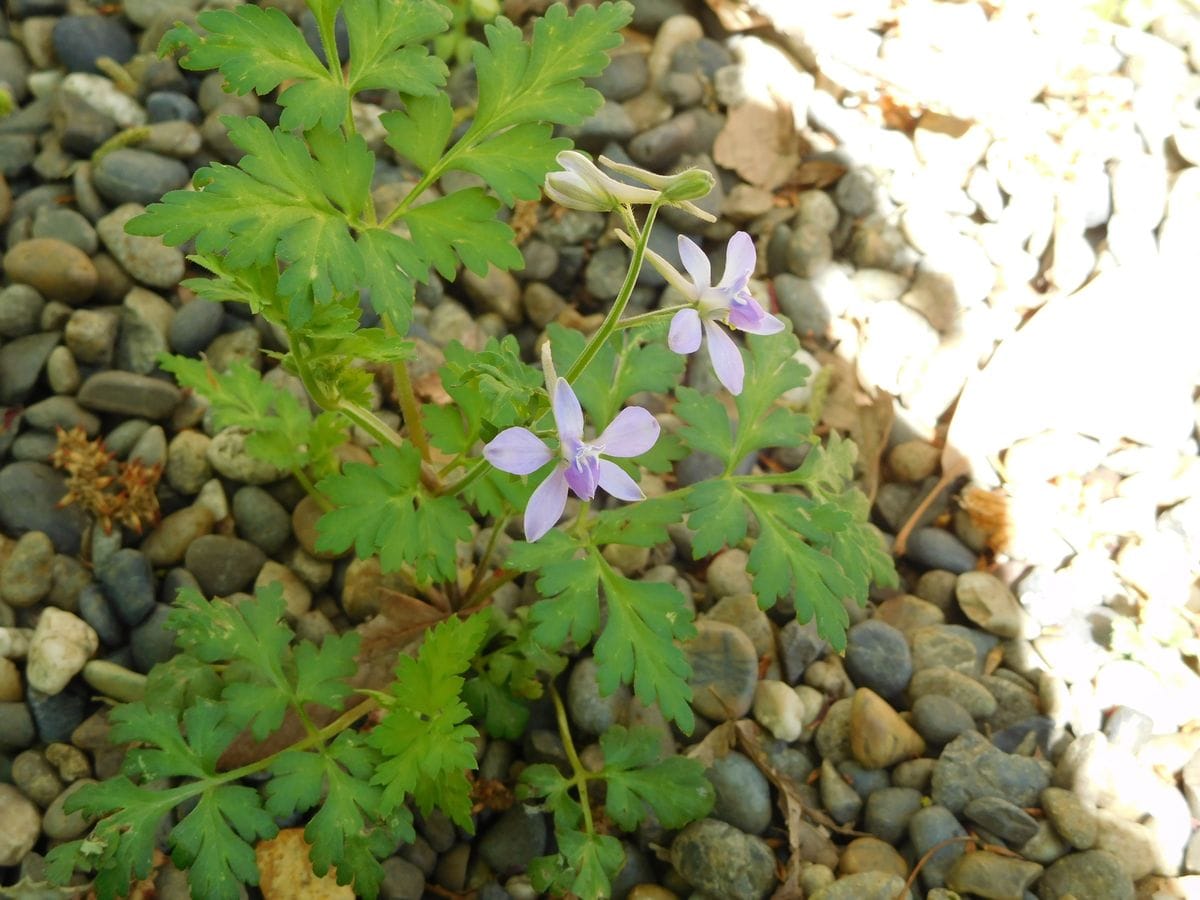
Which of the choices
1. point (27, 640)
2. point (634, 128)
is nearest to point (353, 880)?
→ point (27, 640)

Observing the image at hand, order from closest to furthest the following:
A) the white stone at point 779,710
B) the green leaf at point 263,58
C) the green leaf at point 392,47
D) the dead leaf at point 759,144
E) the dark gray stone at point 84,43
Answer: the green leaf at point 263,58
the green leaf at point 392,47
the white stone at point 779,710
the dark gray stone at point 84,43
the dead leaf at point 759,144

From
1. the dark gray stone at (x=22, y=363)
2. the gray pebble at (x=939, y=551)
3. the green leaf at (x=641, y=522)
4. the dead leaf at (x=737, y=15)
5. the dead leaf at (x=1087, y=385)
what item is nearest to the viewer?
the green leaf at (x=641, y=522)

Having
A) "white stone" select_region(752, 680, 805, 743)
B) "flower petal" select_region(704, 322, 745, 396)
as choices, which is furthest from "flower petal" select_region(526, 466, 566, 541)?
"white stone" select_region(752, 680, 805, 743)

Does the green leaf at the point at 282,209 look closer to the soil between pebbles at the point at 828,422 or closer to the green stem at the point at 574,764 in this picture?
the soil between pebbles at the point at 828,422

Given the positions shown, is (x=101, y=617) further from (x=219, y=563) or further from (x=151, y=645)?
(x=219, y=563)

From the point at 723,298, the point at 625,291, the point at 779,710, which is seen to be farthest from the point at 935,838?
the point at 625,291

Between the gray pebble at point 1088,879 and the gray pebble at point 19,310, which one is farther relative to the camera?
the gray pebble at point 19,310

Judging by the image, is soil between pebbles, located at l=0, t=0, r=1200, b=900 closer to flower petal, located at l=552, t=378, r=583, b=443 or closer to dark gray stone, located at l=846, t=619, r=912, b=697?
dark gray stone, located at l=846, t=619, r=912, b=697

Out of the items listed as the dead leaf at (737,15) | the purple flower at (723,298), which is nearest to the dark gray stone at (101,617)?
the purple flower at (723,298)
